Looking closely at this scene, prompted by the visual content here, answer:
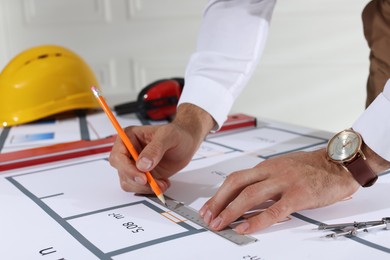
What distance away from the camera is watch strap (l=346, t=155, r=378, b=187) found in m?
0.91

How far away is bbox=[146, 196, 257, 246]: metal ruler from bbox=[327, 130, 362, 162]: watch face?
230 mm

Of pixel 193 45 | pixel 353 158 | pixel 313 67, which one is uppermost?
pixel 353 158

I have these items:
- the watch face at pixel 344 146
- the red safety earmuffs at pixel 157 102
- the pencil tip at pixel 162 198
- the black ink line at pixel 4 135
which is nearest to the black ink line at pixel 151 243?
the pencil tip at pixel 162 198

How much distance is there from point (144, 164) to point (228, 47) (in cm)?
54

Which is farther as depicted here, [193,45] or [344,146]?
[193,45]

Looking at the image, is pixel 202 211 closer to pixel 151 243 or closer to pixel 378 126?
pixel 151 243

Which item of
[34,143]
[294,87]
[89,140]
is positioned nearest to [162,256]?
[89,140]

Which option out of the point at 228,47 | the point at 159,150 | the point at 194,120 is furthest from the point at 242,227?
the point at 228,47

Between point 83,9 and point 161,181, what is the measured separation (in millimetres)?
2543

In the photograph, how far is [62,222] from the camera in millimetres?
888

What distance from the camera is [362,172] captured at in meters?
0.91

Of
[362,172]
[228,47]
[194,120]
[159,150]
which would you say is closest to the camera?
[362,172]

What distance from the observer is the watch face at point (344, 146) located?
0.92 meters

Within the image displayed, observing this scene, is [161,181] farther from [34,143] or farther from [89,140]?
[34,143]
